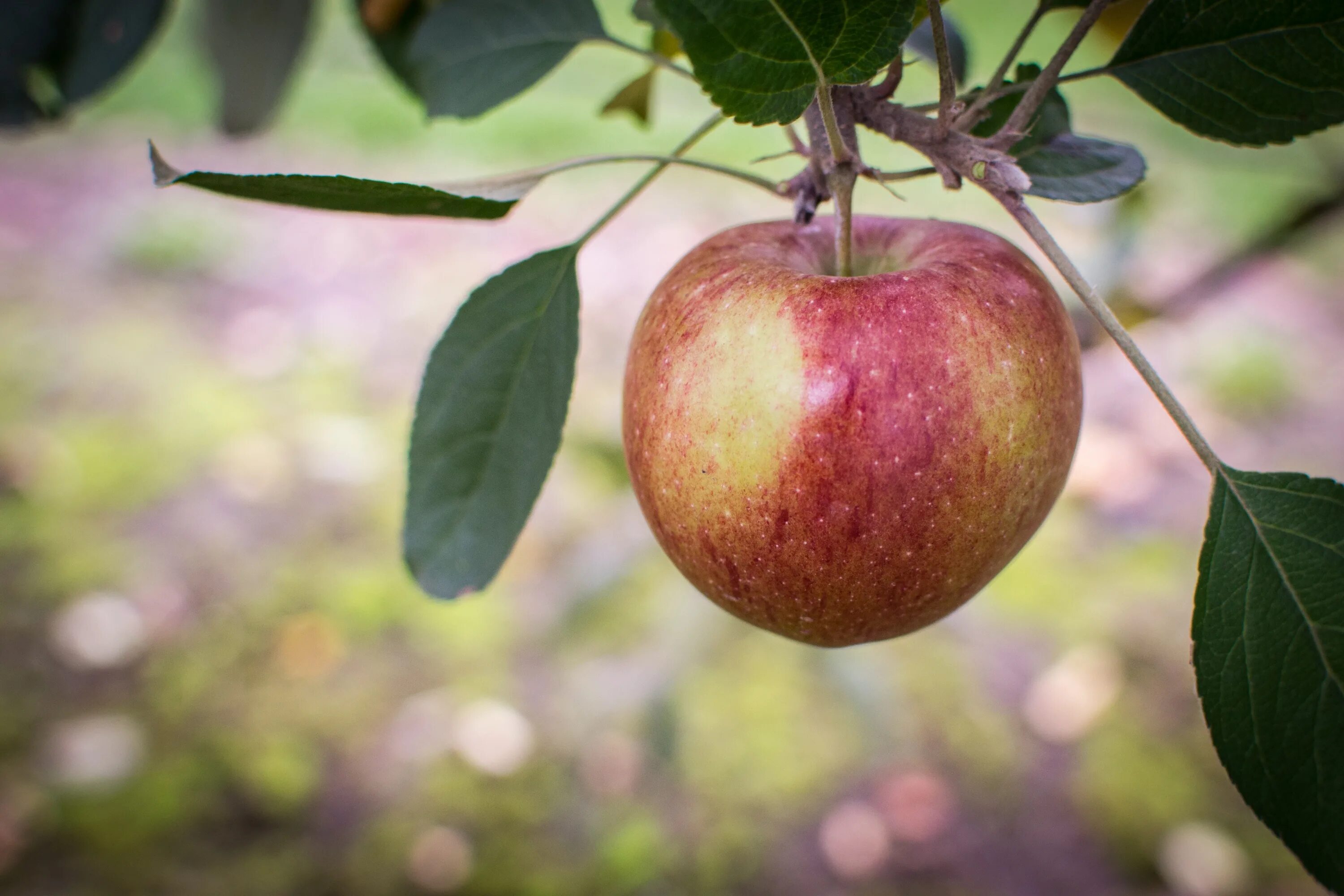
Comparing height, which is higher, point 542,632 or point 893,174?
point 893,174

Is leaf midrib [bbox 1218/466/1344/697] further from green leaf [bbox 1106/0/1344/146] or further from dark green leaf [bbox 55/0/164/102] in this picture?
dark green leaf [bbox 55/0/164/102]

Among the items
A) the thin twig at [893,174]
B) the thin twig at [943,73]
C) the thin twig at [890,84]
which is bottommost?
the thin twig at [893,174]

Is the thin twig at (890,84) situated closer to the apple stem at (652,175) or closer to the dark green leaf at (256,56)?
the apple stem at (652,175)

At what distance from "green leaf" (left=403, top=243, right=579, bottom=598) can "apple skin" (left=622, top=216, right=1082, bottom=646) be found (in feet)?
0.28

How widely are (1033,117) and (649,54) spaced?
254 mm

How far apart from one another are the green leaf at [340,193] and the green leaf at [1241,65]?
353 millimetres

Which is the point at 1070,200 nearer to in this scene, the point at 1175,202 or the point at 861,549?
the point at 861,549

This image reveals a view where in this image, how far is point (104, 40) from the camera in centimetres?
83

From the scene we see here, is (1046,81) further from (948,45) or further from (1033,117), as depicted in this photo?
(948,45)

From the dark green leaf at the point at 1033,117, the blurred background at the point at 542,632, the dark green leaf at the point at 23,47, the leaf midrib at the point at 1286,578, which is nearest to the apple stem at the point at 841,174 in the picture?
the dark green leaf at the point at 1033,117

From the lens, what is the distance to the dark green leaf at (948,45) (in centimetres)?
66

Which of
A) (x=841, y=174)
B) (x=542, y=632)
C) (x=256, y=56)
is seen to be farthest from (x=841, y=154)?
(x=542, y=632)

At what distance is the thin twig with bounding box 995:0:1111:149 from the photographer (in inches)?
18.3

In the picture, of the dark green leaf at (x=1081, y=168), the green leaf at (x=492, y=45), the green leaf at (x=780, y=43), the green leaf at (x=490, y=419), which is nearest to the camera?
the green leaf at (x=780, y=43)
